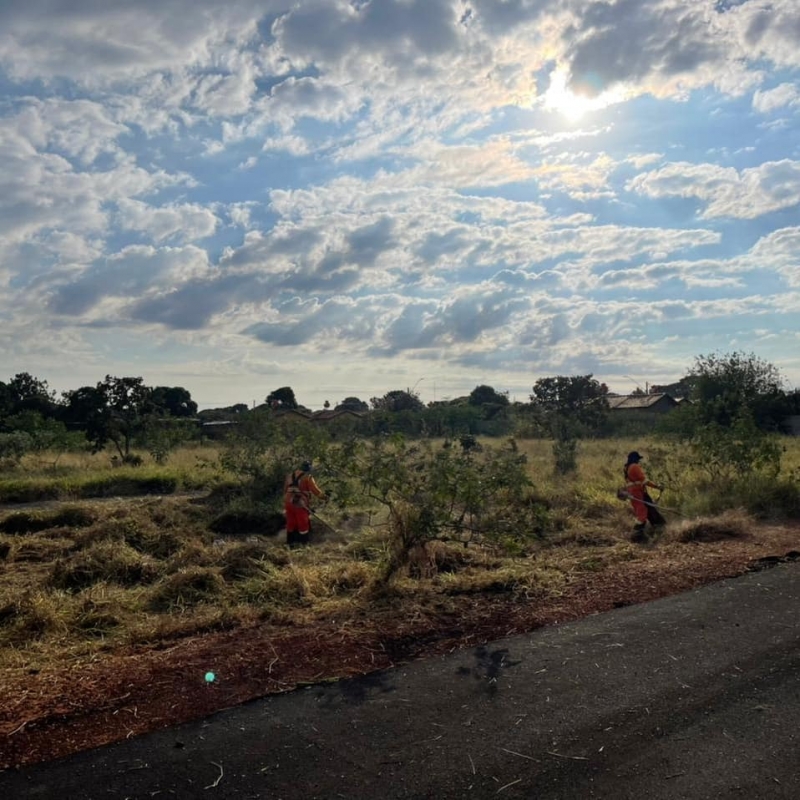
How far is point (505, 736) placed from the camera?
3.84 meters

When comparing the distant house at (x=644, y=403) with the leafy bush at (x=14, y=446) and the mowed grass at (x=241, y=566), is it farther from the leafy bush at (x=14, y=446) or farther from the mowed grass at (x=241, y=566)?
the mowed grass at (x=241, y=566)

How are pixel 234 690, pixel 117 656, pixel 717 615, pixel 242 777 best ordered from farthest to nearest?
pixel 717 615 → pixel 117 656 → pixel 234 690 → pixel 242 777

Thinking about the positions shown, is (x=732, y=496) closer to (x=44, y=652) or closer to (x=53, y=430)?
(x=44, y=652)

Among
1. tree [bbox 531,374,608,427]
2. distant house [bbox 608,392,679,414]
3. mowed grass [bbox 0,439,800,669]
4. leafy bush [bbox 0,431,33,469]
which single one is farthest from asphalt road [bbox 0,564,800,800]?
distant house [bbox 608,392,679,414]

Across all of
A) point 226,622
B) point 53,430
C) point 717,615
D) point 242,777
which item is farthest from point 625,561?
point 53,430

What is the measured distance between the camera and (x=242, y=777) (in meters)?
3.45

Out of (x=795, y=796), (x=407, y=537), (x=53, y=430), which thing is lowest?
(x=795, y=796)

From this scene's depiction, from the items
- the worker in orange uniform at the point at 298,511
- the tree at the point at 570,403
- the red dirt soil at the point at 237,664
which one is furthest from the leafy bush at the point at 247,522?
the tree at the point at 570,403

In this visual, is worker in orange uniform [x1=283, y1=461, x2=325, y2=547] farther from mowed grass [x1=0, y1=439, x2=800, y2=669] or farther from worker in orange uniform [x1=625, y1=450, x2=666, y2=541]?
worker in orange uniform [x1=625, y1=450, x2=666, y2=541]

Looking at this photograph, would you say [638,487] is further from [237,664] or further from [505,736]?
[505,736]

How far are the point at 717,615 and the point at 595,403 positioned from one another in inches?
1461

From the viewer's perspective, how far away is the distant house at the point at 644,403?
54156 mm

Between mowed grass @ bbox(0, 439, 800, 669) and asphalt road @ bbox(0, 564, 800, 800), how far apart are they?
5.79 feet

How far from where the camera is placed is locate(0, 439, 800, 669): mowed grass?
243 inches
